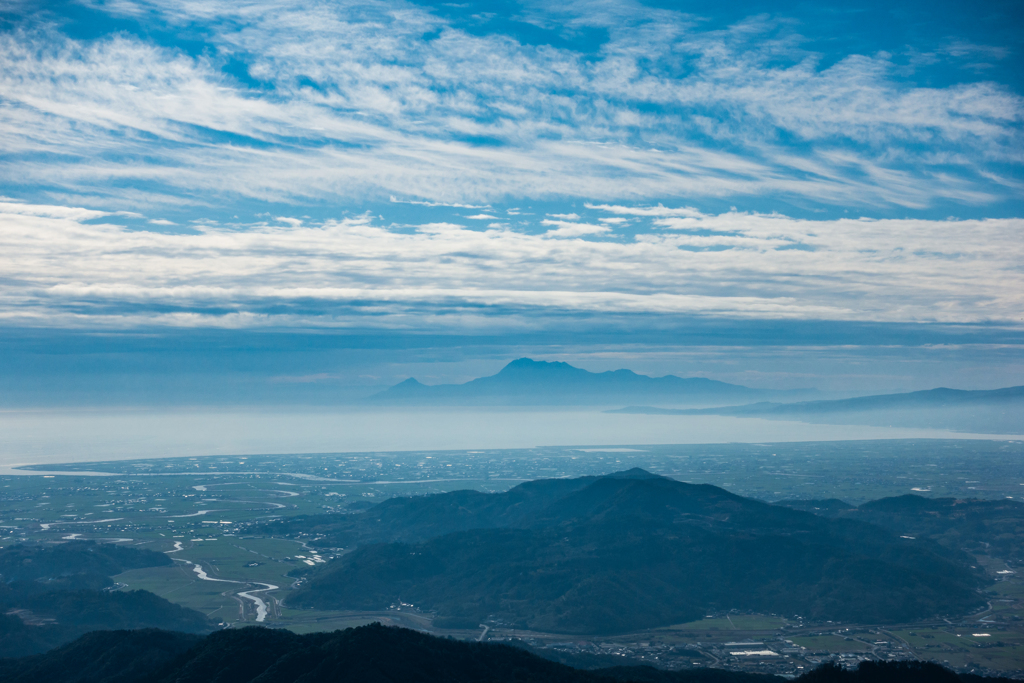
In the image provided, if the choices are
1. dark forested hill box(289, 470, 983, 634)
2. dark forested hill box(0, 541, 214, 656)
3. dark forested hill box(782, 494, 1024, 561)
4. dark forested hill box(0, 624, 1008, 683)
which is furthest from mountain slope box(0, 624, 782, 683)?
dark forested hill box(782, 494, 1024, 561)

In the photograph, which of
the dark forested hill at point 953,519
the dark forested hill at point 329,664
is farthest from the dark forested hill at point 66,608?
the dark forested hill at point 953,519

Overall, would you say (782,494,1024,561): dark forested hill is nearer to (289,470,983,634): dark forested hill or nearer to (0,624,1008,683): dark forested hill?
(289,470,983,634): dark forested hill

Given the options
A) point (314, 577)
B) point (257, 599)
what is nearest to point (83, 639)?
point (257, 599)

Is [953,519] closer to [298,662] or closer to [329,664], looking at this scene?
[329,664]

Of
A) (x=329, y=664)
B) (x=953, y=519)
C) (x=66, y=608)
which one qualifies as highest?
(x=329, y=664)

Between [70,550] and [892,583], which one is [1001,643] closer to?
[892,583]

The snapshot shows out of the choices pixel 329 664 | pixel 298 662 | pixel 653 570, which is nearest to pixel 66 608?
pixel 298 662
